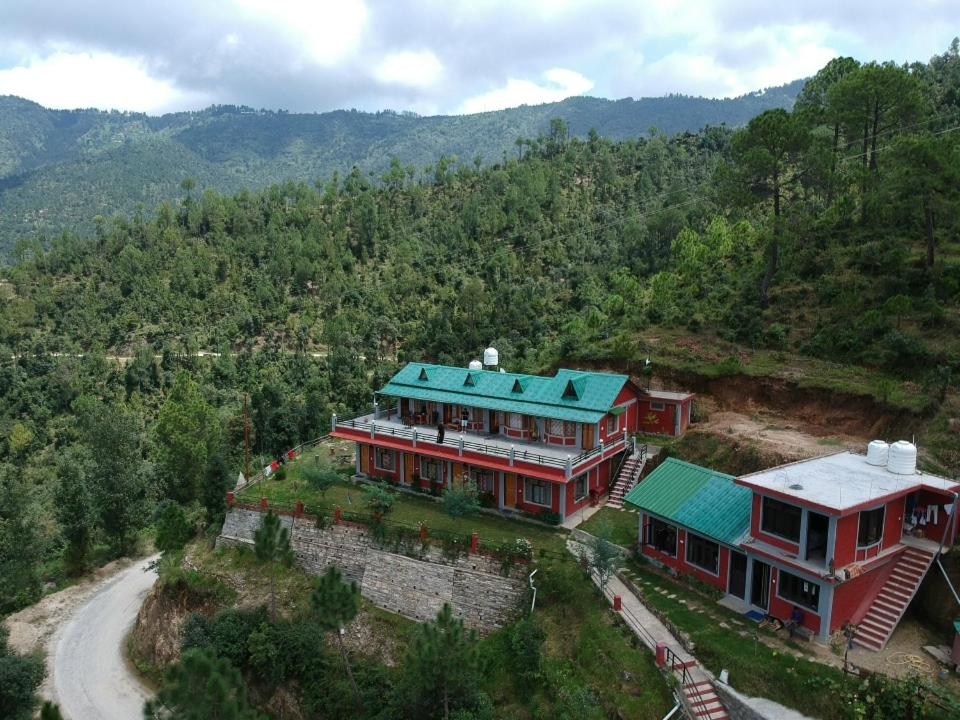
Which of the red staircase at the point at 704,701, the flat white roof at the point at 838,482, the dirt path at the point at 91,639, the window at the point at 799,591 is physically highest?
the flat white roof at the point at 838,482

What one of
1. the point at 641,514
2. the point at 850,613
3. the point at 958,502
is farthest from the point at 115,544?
the point at 958,502

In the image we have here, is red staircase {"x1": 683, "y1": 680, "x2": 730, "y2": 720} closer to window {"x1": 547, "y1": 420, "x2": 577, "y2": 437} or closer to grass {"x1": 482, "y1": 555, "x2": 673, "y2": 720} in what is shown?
grass {"x1": 482, "y1": 555, "x2": 673, "y2": 720}

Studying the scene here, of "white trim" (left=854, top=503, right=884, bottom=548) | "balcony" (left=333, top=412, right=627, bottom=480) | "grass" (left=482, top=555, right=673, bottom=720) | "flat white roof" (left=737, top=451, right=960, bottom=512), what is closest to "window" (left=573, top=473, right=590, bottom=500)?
"balcony" (left=333, top=412, right=627, bottom=480)

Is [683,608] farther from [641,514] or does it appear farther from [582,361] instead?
[582,361]

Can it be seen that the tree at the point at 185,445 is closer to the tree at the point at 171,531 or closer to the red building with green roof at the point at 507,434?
the tree at the point at 171,531

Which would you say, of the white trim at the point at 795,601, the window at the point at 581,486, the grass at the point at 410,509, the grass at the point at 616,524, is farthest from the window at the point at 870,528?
the window at the point at 581,486
